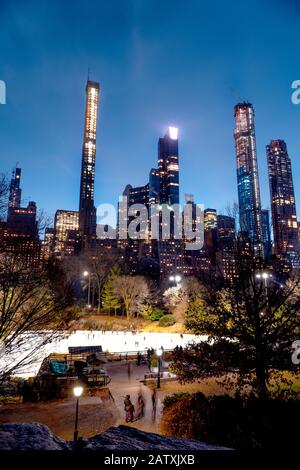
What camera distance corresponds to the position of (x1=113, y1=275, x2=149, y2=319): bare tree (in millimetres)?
58656

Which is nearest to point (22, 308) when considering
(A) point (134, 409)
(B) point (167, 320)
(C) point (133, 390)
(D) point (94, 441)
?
(A) point (134, 409)

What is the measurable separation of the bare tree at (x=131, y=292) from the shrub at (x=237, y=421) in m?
45.7

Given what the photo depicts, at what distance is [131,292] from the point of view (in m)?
59.7

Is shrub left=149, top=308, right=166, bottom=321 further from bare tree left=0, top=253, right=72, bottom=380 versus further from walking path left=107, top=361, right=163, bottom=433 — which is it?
bare tree left=0, top=253, right=72, bottom=380

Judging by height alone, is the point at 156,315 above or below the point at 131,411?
above

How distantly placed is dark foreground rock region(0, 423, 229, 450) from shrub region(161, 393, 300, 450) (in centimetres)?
292

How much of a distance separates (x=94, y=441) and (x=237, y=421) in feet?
24.2

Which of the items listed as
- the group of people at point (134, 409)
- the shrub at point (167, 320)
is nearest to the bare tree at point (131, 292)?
the shrub at point (167, 320)

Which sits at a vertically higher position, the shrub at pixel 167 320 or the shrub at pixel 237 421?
the shrub at pixel 167 320

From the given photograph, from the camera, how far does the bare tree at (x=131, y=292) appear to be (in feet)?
192

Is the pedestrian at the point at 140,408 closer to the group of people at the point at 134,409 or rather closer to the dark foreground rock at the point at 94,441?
the group of people at the point at 134,409

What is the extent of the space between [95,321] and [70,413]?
39173mm

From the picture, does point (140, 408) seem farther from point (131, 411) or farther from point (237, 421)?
point (237, 421)
